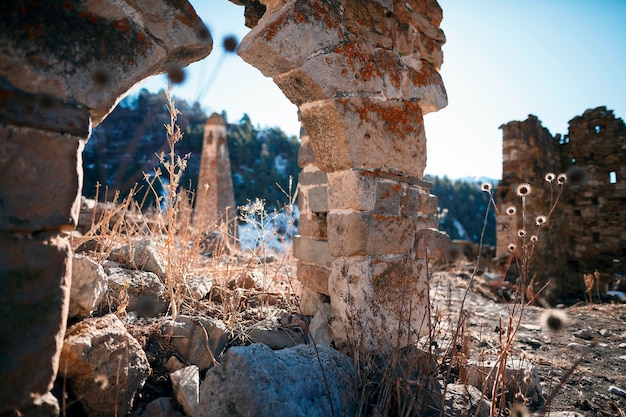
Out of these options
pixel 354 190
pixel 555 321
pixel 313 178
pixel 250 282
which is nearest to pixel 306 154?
pixel 313 178

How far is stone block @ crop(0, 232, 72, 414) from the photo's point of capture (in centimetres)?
97

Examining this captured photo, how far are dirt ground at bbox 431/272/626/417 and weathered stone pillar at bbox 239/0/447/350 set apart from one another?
0.33 metres

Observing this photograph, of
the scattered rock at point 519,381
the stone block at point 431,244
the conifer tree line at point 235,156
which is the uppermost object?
the conifer tree line at point 235,156

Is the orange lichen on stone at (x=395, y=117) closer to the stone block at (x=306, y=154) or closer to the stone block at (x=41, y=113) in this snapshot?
the stone block at (x=306, y=154)

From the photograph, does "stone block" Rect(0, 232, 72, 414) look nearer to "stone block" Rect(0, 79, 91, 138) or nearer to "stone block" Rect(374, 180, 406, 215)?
"stone block" Rect(0, 79, 91, 138)

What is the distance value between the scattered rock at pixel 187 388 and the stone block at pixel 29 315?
0.45 meters

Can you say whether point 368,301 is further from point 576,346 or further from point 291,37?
point 576,346

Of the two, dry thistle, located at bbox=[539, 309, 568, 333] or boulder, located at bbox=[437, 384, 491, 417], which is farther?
boulder, located at bbox=[437, 384, 491, 417]

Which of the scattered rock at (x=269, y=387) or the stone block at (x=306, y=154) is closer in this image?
the scattered rock at (x=269, y=387)

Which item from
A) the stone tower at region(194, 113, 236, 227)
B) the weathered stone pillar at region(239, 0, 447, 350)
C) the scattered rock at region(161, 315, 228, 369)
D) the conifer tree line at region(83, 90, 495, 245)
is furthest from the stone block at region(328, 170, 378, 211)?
the conifer tree line at region(83, 90, 495, 245)

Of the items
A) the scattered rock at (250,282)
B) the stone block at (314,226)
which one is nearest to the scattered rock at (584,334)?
the stone block at (314,226)

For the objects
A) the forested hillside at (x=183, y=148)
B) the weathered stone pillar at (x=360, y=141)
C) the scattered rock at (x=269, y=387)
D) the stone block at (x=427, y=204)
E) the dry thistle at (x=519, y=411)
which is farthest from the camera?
the forested hillside at (x=183, y=148)

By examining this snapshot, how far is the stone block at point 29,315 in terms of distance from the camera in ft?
3.18

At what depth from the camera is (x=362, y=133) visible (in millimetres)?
1956
